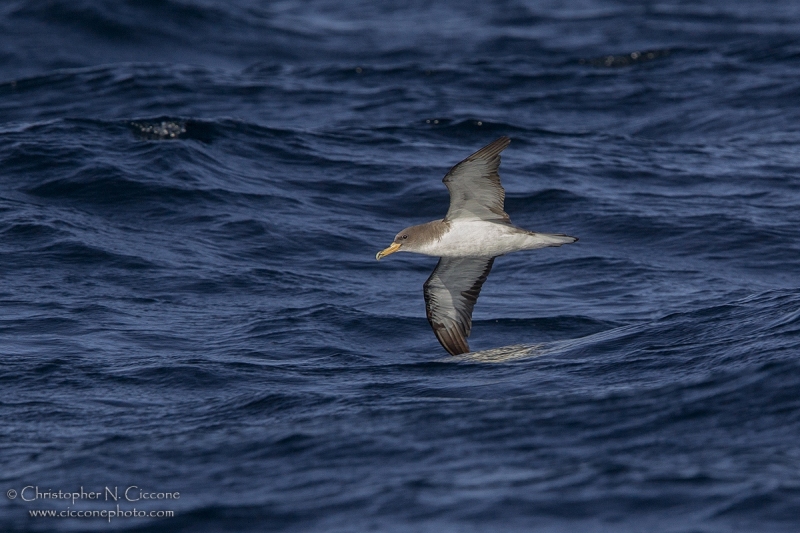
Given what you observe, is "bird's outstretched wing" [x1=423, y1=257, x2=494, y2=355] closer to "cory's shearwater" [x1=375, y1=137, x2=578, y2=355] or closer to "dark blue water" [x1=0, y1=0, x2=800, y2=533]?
"cory's shearwater" [x1=375, y1=137, x2=578, y2=355]

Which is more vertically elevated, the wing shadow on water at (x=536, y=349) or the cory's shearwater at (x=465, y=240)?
the cory's shearwater at (x=465, y=240)

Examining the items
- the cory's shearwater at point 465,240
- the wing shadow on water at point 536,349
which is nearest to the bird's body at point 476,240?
the cory's shearwater at point 465,240

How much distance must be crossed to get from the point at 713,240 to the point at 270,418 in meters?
8.01

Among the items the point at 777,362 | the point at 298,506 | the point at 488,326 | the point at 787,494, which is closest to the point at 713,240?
the point at 488,326

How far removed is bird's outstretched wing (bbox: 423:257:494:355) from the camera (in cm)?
1130

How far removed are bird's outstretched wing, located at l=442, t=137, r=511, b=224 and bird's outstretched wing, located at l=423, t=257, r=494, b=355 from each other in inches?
33.5

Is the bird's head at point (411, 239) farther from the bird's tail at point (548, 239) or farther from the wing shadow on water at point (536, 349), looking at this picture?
the wing shadow on water at point (536, 349)

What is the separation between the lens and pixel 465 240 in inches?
411

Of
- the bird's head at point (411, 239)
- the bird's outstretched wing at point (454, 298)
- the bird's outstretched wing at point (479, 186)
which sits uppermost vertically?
the bird's outstretched wing at point (479, 186)

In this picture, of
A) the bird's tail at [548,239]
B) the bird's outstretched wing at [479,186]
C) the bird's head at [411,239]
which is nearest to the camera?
the bird's outstretched wing at [479,186]

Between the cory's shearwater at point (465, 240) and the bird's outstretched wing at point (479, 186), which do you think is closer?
the bird's outstretched wing at point (479, 186)

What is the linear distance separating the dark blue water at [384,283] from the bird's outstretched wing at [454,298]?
0.36 meters

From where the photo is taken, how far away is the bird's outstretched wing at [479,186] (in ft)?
31.5

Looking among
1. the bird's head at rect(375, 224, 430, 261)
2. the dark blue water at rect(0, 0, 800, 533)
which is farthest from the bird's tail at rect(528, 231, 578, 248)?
the dark blue water at rect(0, 0, 800, 533)
